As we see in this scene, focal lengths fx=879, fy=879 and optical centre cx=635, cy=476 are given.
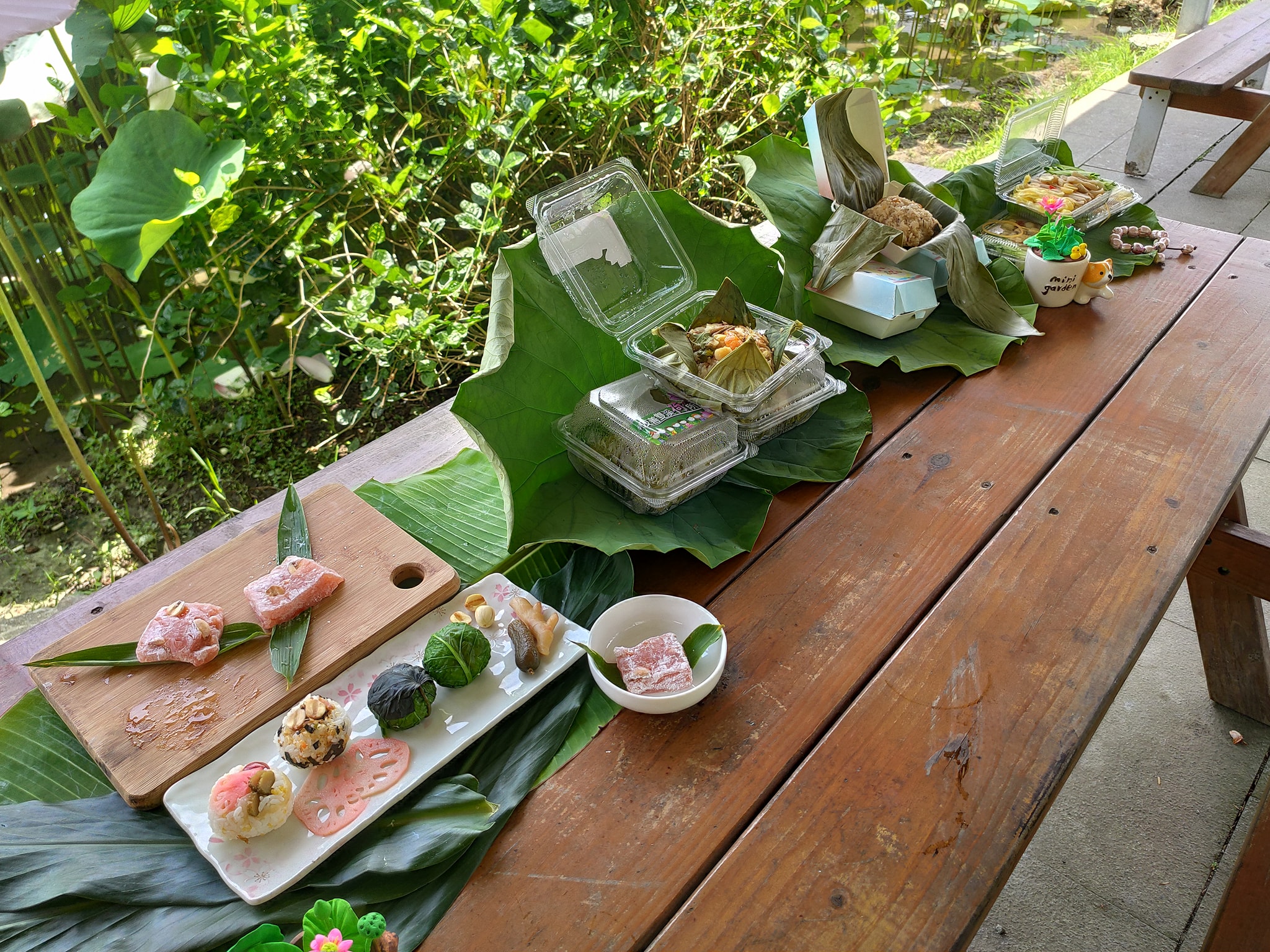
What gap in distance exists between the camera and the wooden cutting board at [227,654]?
0.92 meters

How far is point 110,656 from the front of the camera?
3.32 ft

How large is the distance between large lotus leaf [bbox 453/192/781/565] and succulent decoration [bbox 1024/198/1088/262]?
0.80 m

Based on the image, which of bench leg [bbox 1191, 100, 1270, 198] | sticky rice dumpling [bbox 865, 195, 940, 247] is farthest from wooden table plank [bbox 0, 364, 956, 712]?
bench leg [bbox 1191, 100, 1270, 198]

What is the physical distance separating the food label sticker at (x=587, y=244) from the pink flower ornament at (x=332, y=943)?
89cm

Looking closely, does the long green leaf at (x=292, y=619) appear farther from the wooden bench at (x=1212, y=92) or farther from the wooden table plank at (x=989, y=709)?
the wooden bench at (x=1212, y=92)

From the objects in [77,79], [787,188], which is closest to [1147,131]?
[787,188]

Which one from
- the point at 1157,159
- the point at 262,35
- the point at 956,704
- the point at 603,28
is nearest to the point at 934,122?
the point at 1157,159

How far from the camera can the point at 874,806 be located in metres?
0.85

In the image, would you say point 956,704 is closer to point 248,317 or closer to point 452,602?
point 452,602

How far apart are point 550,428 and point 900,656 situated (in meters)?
0.56

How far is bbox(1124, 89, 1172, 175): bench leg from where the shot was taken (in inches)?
131

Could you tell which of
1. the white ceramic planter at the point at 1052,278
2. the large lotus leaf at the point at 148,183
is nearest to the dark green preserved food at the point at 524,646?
the white ceramic planter at the point at 1052,278

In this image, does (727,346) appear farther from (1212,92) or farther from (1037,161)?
(1212,92)

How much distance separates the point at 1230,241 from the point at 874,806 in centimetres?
159
